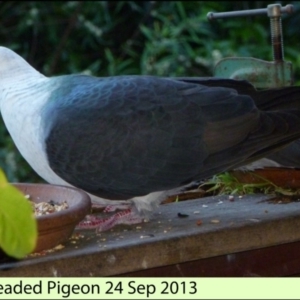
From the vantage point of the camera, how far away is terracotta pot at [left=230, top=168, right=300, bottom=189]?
1808 mm

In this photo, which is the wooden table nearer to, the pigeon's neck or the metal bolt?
the pigeon's neck

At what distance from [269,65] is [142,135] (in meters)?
0.61

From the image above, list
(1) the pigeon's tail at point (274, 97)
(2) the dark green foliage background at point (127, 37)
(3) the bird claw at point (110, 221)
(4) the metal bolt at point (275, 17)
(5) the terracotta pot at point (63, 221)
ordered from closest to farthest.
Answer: (5) the terracotta pot at point (63, 221), (3) the bird claw at point (110, 221), (1) the pigeon's tail at point (274, 97), (4) the metal bolt at point (275, 17), (2) the dark green foliage background at point (127, 37)

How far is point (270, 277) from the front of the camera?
4.61 feet

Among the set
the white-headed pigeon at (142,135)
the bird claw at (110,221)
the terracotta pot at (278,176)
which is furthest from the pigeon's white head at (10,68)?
the terracotta pot at (278,176)

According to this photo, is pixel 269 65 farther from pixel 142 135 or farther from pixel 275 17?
pixel 142 135

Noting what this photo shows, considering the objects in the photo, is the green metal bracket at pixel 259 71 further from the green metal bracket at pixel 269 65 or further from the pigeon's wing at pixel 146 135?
the pigeon's wing at pixel 146 135

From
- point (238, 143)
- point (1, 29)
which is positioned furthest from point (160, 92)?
point (1, 29)

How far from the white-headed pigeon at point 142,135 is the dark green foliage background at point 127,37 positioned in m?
2.16

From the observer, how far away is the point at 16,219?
1.78 feet

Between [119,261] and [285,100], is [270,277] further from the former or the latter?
[285,100]

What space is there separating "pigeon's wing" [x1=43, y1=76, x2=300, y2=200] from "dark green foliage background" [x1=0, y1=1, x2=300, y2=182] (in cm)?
219

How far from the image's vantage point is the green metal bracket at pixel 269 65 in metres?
1.98

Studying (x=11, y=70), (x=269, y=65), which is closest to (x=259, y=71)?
(x=269, y=65)
